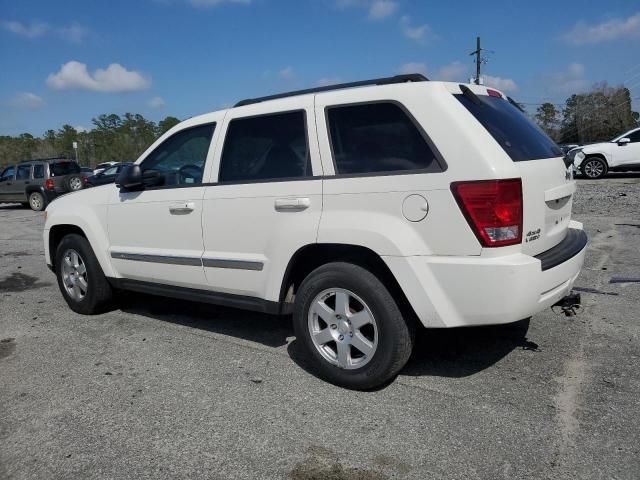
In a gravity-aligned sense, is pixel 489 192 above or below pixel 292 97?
below

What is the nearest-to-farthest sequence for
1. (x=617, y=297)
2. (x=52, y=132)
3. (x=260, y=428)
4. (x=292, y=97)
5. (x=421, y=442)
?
(x=421, y=442), (x=260, y=428), (x=292, y=97), (x=617, y=297), (x=52, y=132)

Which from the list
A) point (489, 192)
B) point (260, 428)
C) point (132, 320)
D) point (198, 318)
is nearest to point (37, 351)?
point (132, 320)

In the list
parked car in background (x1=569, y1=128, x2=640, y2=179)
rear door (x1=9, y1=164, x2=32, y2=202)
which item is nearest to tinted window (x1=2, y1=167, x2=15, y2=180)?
rear door (x1=9, y1=164, x2=32, y2=202)

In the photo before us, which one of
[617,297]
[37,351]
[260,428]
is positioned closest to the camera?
[260,428]

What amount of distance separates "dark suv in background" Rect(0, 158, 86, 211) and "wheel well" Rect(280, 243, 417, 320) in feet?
58.1

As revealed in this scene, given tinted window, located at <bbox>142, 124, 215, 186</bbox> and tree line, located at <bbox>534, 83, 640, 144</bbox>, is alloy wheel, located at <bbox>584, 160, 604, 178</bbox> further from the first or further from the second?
tree line, located at <bbox>534, 83, 640, 144</bbox>

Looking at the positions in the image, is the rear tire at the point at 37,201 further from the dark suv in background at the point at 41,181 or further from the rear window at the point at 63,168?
the rear window at the point at 63,168

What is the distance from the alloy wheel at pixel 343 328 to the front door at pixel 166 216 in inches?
45.2

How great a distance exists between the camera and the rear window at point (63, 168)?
19.2 metres

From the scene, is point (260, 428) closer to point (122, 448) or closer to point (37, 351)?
point (122, 448)

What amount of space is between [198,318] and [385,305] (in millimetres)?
2489

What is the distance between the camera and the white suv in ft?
9.43

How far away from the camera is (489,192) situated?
2807 mm

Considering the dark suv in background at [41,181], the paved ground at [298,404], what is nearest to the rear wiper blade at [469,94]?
the paved ground at [298,404]
